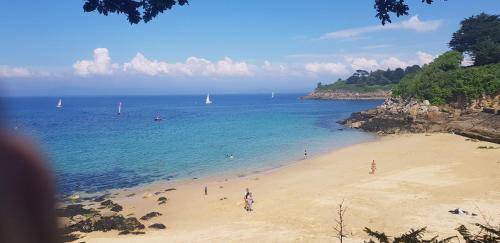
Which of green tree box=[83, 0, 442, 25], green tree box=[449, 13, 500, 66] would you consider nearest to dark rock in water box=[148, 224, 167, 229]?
green tree box=[83, 0, 442, 25]

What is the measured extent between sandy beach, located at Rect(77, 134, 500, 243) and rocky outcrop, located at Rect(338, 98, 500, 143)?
8201mm

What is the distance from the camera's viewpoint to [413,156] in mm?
38719

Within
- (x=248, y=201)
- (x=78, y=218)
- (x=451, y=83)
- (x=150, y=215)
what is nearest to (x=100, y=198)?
(x=78, y=218)

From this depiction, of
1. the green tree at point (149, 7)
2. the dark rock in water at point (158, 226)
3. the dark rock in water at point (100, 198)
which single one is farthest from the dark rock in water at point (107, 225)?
the green tree at point (149, 7)

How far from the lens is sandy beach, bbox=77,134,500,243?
19422 millimetres

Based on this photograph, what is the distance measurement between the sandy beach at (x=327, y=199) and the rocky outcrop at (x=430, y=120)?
8201 millimetres

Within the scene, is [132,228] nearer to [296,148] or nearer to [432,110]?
[296,148]

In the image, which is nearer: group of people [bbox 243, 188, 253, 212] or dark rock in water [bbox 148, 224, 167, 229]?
dark rock in water [bbox 148, 224, 167, 229]

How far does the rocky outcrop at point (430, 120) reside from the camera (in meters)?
46.8

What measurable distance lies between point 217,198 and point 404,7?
736 inches

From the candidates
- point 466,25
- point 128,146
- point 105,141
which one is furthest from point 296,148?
point 466,25

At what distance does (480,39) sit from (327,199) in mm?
71478

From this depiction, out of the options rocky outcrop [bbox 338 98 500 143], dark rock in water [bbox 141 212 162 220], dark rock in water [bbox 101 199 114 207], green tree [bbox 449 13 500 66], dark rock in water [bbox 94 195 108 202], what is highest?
green tree [bbox 449 13 500 66]

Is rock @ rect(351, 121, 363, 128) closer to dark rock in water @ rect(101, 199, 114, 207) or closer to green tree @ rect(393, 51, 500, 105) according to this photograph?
green tree @ rect(393, 51, 500, 105)
